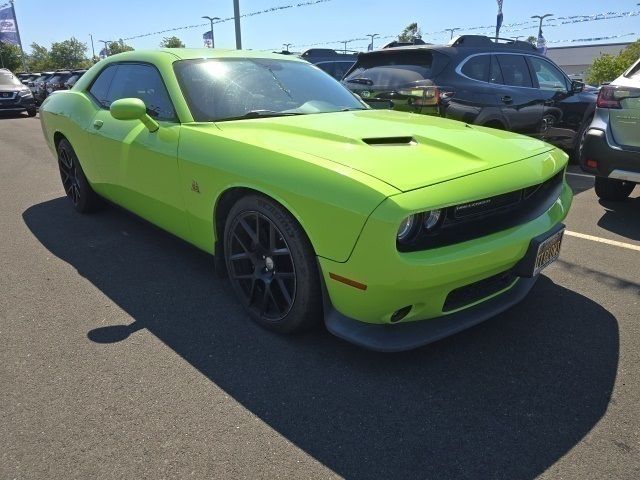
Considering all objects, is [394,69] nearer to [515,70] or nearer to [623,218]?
[515,70]

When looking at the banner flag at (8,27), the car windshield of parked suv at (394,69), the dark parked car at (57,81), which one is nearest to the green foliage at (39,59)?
the banner flag at (8,27)

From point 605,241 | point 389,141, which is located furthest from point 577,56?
point 389,141

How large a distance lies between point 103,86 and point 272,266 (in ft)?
8.61

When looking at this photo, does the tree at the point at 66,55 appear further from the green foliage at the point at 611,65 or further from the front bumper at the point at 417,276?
the front bumper at the point at 417,276

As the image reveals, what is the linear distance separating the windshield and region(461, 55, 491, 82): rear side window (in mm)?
2500

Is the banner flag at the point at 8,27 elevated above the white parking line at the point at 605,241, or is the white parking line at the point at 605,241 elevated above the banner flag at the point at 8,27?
the banner flag at the point at 8,27

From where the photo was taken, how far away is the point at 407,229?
6.93 feet

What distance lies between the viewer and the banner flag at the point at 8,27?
38.6m

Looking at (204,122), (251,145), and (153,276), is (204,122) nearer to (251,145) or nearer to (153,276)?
(251,145)

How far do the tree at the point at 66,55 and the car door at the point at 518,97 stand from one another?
285ft

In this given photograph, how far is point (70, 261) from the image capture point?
3.77 meters

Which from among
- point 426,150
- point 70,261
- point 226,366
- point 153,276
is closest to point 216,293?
point 153,276

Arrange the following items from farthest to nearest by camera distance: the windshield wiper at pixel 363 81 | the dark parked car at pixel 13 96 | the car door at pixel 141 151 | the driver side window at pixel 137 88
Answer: the dark parked car at pixel 13 96, the windshield wiper at pixel 363 81, the driver side window at pixel 137 88, the car door at pixel 141 151

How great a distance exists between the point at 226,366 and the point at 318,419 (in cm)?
59
